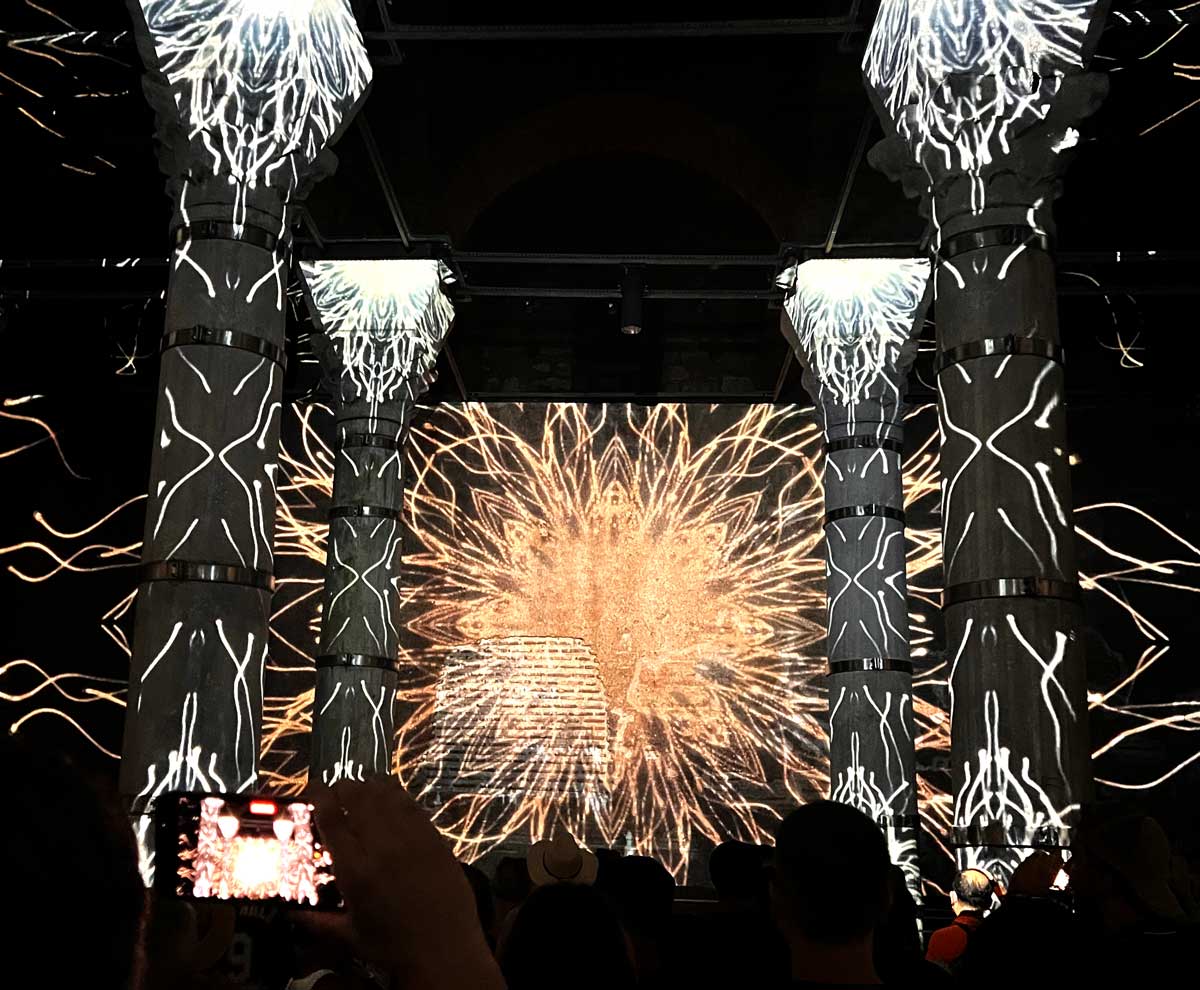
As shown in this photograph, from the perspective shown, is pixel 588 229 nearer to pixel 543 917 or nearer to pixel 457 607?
pixel 457 607

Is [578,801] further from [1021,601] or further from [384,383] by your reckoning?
[1021,601]

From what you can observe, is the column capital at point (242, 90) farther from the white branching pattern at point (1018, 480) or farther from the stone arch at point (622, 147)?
the white branching pattern at point (1018, 480)

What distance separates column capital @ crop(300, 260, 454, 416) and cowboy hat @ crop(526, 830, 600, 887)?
6755mm

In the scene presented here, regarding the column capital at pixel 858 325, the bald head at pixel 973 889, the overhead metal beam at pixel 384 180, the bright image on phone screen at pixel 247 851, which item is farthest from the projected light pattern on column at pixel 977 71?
the bright image on phone screen at pixel 247 851

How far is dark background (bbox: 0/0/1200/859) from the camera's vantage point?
7184 millimetres

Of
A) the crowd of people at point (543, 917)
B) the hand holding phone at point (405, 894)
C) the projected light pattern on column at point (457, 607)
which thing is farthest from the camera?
the projected light pattern on column at point (457, 607)

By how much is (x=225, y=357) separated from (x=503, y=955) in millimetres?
4096

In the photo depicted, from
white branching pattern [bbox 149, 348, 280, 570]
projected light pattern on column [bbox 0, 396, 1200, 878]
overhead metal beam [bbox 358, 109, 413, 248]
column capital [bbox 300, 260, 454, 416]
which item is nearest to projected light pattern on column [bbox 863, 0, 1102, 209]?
white branching pattern [bbox 149, 348, 280, 570]

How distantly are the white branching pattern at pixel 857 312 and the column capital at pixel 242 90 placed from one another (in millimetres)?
3990

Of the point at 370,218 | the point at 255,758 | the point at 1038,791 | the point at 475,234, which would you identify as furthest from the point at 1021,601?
the point at 475,234

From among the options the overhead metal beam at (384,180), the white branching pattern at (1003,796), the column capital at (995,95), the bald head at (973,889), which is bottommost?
the bald head at (973,889)

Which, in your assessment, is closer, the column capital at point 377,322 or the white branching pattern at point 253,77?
the white branching pattern at point 253,77

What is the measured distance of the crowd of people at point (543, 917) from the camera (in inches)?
25.8

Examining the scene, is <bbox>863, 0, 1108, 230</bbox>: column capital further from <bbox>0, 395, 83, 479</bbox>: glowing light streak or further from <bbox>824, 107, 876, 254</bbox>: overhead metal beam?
<bbox>0, 395, 83, 479</bbox>: glowing light streak
